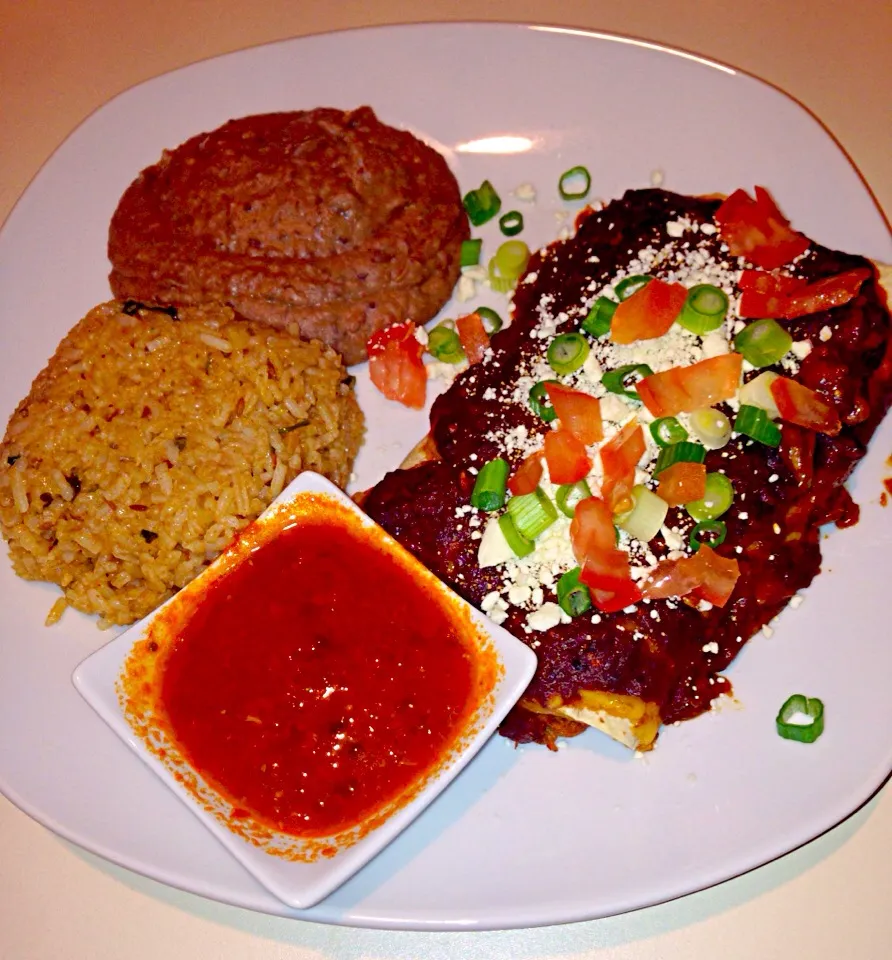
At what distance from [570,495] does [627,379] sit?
19.5 inches

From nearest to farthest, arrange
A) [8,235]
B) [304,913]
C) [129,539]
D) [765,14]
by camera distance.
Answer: [304,913]
[129,539]
[8,235]
[765,14]

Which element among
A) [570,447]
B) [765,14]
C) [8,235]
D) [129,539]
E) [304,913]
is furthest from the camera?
[765,14]

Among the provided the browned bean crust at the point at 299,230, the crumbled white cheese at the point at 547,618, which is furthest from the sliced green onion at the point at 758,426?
the browned bean crust at the point at 299,230

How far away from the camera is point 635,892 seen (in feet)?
10.0

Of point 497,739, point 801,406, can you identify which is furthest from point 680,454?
point 497,739

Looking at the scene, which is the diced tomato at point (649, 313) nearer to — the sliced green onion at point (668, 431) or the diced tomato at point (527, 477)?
the sliced green onion at point (668, 431)

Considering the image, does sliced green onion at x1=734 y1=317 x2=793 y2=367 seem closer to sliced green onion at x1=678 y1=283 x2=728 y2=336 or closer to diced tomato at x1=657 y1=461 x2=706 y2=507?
sliced green onion at x1=678 y1=283 x2=728 y2=336

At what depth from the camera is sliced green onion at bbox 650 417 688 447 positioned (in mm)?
3225

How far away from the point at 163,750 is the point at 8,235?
2735 mm

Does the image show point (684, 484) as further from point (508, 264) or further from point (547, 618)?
point (508, 264)

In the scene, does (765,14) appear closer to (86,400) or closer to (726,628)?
(726,628)

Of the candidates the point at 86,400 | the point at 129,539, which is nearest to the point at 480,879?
the point at 129,539

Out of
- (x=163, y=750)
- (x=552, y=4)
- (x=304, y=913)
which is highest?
(x=552, y=4)

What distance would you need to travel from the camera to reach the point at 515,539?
317 cm
